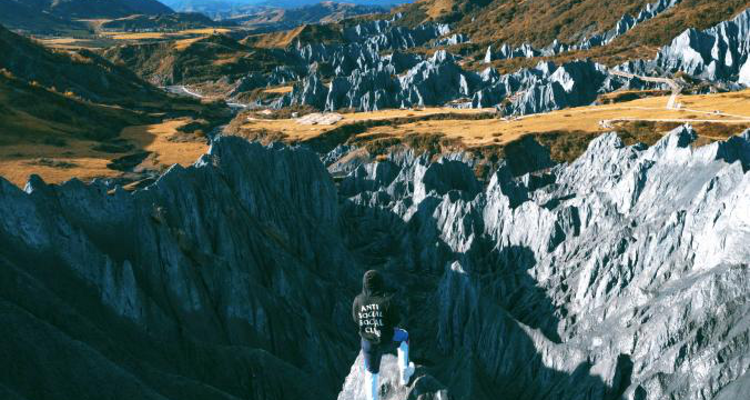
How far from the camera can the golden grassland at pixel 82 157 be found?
64062 millimetres

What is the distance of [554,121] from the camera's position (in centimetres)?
9681

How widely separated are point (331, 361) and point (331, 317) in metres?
6.52

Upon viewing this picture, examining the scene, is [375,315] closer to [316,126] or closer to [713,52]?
[316,126]

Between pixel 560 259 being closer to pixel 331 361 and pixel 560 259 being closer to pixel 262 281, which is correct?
pixel 331 361

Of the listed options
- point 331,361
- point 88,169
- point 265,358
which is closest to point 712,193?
point 331,361

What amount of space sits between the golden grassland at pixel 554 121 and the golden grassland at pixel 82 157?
18885mm

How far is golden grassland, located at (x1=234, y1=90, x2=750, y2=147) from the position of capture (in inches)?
3460

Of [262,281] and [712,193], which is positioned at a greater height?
[712,193]

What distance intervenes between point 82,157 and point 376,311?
78.6 meters

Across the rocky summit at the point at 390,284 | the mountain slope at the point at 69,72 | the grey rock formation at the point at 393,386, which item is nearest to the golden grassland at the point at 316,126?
the mountain slope at the point at 69,72

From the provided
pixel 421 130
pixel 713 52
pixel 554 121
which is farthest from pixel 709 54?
pixel 421 130

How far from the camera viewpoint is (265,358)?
22.6 m

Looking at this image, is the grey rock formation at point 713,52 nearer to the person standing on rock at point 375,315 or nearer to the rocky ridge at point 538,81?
the rocky ridge at point 538,81

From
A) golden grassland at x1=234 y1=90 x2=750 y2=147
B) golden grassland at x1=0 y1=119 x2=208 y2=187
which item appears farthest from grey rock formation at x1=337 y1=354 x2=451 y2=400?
golden grassland at x1=234 y1=90 x2=750 y2=147
